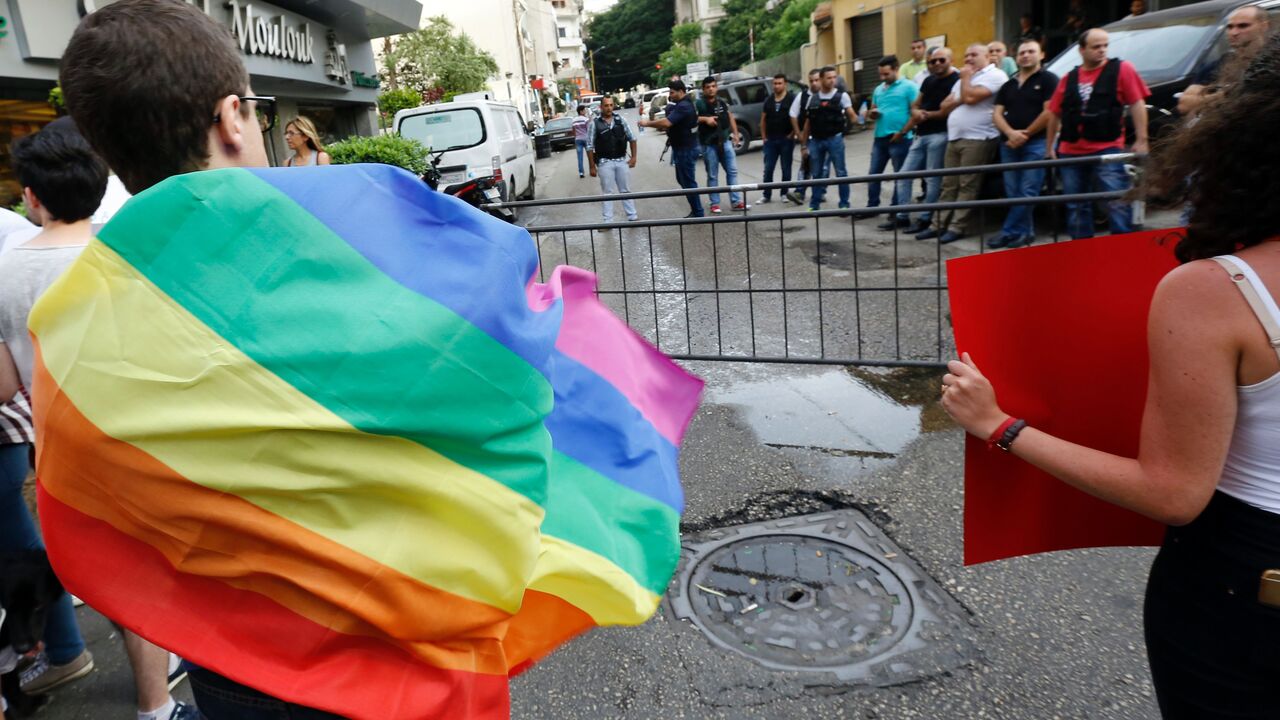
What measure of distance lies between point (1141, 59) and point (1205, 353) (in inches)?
348

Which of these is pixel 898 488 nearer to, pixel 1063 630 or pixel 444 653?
pixel 1063 630

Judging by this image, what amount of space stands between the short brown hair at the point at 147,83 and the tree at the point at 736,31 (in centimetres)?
5338

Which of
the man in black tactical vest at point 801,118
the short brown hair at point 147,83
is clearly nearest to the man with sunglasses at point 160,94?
the short brown hair at point 147,83

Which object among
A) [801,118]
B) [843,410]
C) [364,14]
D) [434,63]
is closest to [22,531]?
[843,410]

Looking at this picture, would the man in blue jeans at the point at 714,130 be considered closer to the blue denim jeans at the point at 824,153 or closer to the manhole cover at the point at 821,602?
the blue denim jeans at the point at 824,153

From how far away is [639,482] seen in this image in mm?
1834

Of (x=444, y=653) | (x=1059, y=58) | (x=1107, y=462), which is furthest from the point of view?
(x=1059, y=58)

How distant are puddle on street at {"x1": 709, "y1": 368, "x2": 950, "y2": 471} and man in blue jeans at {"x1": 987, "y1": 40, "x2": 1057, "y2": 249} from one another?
3.91 m

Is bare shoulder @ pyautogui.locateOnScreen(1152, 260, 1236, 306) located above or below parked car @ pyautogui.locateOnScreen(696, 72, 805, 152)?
below

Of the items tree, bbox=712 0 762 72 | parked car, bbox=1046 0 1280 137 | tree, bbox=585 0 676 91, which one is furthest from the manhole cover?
tree, bbox=585 0 676 91

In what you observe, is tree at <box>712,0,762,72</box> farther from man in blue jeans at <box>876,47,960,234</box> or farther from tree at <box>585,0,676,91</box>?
tree at <box>585,0,676,91</box>

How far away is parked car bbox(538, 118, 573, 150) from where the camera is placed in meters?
36.8

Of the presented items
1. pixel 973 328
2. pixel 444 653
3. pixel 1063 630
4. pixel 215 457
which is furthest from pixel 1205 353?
pixel 1063 630

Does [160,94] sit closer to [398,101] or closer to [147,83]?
[147,83]
